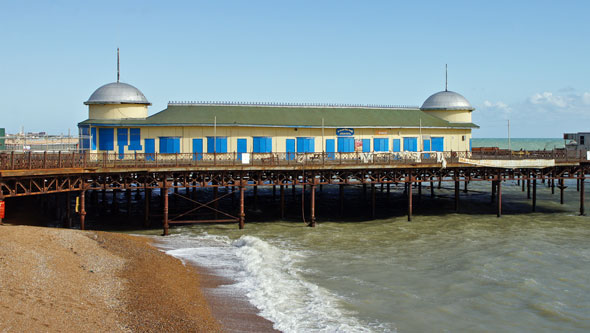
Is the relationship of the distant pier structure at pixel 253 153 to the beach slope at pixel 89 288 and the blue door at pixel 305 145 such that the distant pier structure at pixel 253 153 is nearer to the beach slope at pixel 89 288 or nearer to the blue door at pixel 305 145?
the blue door at pixel 305 145

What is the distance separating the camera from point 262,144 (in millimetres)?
40062

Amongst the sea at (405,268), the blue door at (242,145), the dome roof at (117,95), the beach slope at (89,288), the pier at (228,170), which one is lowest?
the sea at (405,268)

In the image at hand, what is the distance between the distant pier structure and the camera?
33897mm

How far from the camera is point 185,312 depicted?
17.4m

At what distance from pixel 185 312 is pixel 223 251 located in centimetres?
1115

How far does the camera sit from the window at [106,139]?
37.4m

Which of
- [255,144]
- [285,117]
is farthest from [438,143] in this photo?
[255,144]

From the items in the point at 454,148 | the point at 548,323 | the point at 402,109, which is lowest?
the point at 548,323

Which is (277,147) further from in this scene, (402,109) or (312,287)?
(312,287)

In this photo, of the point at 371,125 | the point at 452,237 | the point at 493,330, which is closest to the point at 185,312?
the point at 493,330

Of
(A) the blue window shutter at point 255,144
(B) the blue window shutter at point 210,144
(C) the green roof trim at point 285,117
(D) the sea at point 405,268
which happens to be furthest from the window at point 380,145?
(B) the blue window shutter at point 210,144

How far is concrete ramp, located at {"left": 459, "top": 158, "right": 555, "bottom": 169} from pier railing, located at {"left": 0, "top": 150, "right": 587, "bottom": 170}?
2.62ft

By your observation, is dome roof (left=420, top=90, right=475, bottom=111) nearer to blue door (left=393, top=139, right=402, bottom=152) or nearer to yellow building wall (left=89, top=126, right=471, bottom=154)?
yellow building wall (left=89, top=126, right=471, bottom=154)

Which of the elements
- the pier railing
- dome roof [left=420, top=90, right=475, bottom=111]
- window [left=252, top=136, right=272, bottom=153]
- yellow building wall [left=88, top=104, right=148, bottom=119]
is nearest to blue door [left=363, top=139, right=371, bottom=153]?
the pier railing
